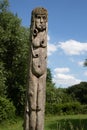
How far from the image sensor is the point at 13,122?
2678 cm

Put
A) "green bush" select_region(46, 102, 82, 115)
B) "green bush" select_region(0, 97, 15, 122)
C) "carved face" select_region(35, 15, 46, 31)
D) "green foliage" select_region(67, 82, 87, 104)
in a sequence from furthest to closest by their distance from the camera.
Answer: "green foliage" select_region(67, 82, 87, 104), "green bush" select_region(46, 102, 82, 115), "green bush" select_region(0, 97, 15, 122), "carved face" select_region(35, 15, 46, 31)

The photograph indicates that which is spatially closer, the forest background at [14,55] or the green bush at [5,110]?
the green bush at [5,110]

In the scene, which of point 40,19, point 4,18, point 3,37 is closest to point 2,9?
point 4,18

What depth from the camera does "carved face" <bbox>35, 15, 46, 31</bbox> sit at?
9.61 m

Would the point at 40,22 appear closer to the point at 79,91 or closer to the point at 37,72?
the point at 37,72

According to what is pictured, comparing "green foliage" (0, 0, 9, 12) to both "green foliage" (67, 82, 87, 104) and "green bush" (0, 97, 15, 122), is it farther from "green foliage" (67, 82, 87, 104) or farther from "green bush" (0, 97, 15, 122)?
"green foliage" (67, 82, 87, 104)

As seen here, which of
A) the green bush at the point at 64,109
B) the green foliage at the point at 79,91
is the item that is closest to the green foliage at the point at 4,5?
the green bush at the point at 64,109

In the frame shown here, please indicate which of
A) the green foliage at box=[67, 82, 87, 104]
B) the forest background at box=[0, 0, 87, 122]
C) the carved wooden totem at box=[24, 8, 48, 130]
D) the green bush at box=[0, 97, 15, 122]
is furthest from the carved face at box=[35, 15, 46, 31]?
the green foliage at box=[67, 82, 87, 104]

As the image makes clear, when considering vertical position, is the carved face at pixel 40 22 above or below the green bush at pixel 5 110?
above

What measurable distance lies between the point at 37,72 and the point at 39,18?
151 cm

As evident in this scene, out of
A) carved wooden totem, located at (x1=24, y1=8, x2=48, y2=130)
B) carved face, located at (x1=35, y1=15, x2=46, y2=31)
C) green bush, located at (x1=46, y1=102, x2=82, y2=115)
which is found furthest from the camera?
green bush, located at (x1=46, y1=102, x2=82, y2=115)

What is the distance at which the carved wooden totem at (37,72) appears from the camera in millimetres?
9109

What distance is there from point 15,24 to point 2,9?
192 centimetres

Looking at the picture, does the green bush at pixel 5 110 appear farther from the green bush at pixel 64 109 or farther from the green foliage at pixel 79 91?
the green foliage at pixel 79 91
